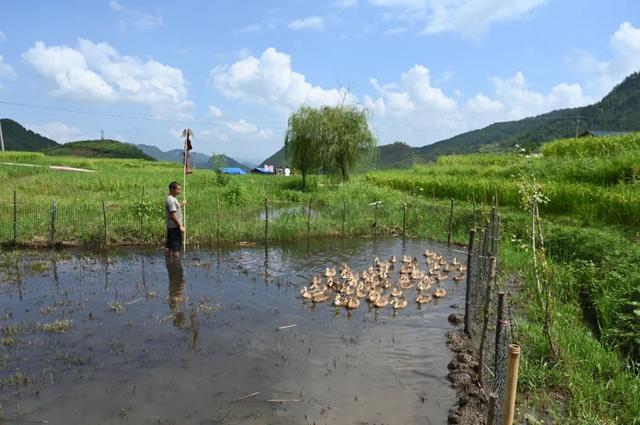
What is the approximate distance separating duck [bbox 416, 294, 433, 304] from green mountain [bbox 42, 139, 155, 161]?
8174cm

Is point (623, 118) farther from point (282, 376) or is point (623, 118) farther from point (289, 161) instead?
point (282, 376)

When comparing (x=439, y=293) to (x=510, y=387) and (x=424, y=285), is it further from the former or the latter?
(x=510, y=387)

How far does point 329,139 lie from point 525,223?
49.3 ft

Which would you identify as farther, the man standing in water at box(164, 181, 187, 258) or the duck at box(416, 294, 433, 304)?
the man standing in water at box(164, 181, 187, 258)

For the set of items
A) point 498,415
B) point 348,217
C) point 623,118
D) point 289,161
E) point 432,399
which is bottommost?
point 432,399

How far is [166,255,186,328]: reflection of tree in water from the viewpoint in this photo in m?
9.04

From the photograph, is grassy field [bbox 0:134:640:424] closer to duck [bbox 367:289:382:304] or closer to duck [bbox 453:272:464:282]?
duck [bbox 453:272:464:282]

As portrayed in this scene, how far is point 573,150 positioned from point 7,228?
26872 mm

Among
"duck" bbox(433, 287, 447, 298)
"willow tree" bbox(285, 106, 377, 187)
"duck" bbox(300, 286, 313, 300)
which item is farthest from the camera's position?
"willow tree" bbox(285, 106, 377, 187)

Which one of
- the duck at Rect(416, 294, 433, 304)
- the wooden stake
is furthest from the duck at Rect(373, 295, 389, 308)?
the wooden stake

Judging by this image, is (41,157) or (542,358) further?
(41,157)

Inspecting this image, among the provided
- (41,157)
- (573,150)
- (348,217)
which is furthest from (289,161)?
(41,157)

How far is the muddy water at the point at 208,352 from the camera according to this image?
19.7 ft

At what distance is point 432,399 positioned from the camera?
251 inches
